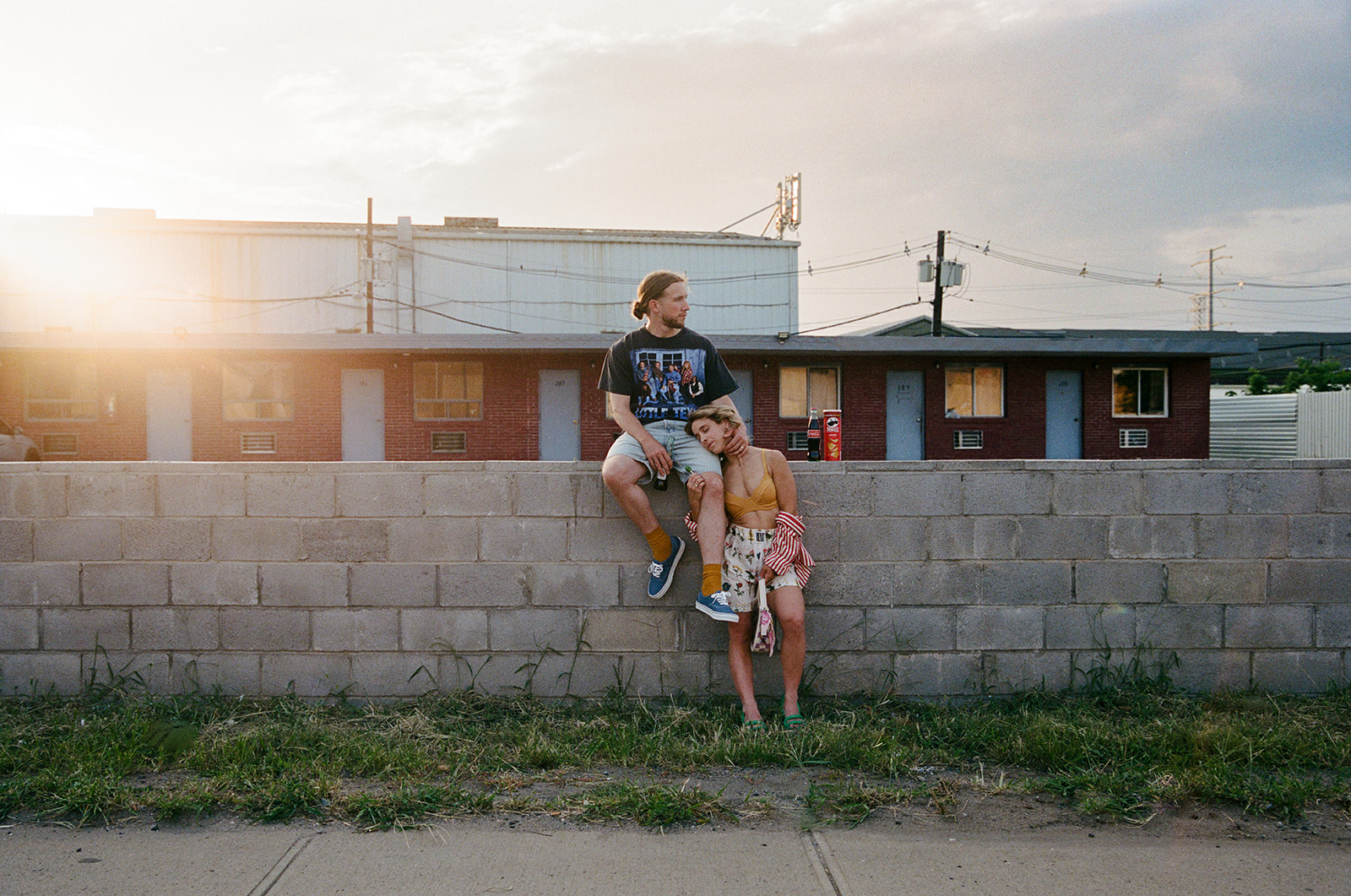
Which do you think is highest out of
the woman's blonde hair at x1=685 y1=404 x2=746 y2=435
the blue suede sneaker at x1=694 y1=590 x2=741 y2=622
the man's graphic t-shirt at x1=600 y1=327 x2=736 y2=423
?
the man's graphic t-shirt at x1=600 y1=327 x2=736 y2=423

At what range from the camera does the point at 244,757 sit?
3891 millimetres

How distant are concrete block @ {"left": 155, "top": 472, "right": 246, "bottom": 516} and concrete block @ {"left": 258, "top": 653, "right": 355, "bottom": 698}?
82 cm

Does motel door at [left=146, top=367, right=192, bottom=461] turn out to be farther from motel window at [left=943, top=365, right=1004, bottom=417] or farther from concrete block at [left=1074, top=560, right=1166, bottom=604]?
concrete block at [left=1074, top=560, right=1166, bottom=604]

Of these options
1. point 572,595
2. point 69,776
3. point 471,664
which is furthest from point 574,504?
point 69,776

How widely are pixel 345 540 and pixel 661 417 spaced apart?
182 centimetres

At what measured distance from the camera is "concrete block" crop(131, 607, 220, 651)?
4809 millimetres

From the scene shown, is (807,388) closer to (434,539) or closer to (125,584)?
(434,539)

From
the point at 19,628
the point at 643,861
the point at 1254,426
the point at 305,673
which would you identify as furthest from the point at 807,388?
the point at 643,861

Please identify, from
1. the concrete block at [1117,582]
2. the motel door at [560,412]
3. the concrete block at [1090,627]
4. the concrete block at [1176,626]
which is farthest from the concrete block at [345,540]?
the motel door at [560,412]

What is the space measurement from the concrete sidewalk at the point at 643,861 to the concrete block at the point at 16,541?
201 cm

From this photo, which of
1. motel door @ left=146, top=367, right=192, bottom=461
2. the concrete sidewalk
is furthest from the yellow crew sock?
motel door @ left=146, top=367, right=192, bottom=461

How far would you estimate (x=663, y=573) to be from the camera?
15.3 feet

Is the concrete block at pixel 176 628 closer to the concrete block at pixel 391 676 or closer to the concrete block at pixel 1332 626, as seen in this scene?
the concrete block at pixel 391 676

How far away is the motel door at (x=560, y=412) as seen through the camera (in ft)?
71.2
